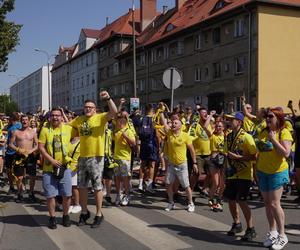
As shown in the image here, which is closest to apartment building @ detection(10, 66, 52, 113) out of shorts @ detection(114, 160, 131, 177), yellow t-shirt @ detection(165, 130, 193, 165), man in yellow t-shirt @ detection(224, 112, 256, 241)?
shorts @ detection(114, 160, 131, 177)

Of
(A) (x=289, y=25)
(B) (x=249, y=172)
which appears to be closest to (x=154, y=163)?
(B) (x=249, y=172)

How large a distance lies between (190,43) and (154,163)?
95.2 feet

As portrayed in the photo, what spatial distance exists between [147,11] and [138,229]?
5014 cm

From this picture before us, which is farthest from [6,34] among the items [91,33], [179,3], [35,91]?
[35,91]

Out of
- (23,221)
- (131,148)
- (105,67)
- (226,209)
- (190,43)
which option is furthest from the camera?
(105,67)

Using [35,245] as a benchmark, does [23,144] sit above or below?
above

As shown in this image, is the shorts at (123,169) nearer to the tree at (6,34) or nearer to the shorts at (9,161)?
the shorts at (9,161)

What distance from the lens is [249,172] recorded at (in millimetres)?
6945

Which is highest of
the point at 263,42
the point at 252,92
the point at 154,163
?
the point at 263,42

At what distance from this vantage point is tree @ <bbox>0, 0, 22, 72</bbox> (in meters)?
25.5

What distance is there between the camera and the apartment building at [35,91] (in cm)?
11588

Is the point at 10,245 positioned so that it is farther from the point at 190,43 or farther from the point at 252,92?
the point at 190,43

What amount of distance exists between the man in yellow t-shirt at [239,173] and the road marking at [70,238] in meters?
2.00

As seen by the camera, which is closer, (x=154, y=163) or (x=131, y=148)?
(x=131, y=148)
